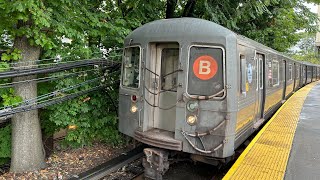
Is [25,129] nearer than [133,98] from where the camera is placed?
No

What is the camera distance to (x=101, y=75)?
743 cm

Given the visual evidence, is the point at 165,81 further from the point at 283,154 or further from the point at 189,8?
the point at 189,8

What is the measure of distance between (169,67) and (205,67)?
0.92 metres

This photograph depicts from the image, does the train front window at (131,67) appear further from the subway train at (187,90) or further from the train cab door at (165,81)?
the train cab door at (165,81)

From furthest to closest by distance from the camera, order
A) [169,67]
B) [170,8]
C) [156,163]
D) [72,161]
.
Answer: [170,8], [72,161], [169,67], [156,163]

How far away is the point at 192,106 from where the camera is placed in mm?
5129

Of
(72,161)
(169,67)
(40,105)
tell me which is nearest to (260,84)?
(169,67)

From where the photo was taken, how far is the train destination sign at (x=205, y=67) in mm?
5004

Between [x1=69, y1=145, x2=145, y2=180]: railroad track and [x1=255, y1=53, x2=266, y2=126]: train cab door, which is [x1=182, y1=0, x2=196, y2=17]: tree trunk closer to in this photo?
[x1=255, y1=53, x2=266, y2=126]: train cab door

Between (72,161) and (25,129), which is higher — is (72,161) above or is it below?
below

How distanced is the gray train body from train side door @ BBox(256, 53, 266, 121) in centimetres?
74

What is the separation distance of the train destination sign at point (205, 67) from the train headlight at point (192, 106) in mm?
458

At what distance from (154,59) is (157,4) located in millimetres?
4222

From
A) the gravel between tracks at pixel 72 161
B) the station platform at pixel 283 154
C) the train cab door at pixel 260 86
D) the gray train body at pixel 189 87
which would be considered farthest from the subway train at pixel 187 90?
the gravel between tracks at pixel 72 161
